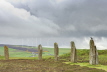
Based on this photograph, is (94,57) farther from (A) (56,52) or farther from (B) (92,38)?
(A) (56,52)

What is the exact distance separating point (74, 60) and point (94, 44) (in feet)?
27.4

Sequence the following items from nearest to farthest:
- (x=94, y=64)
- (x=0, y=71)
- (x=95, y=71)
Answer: (x=95, y=71) < (x=0, y=71) < (x=94, y=64)

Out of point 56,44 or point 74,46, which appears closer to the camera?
point 74,46

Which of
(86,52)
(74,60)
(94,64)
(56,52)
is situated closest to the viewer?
(94,64)

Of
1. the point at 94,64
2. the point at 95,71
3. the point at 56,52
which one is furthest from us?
the point at 56,52

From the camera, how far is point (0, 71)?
1164 inches

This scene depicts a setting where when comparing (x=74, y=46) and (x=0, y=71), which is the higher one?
(x=74, y=46)

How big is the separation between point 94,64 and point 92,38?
20.3 feet

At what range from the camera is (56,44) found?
5325 centimetres

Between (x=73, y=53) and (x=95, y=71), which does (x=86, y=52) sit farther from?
(x=95, y=71)

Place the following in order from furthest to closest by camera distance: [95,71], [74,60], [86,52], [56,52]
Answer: [86,52] → [56,52] → [74,60] → [95,71]

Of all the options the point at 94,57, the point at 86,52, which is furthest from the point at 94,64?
the point at 86,52

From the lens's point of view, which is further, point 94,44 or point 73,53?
point 73,53

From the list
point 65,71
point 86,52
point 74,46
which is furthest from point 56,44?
point 86,52
